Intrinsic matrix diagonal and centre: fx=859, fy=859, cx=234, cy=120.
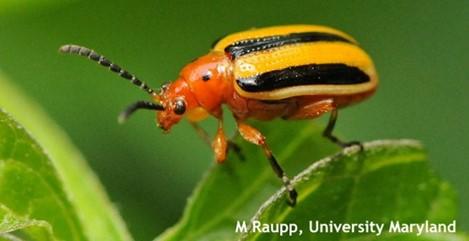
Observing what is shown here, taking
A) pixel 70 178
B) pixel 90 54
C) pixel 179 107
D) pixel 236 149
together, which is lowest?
pixel 236 149

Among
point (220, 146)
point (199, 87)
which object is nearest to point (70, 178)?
point (220, 146)

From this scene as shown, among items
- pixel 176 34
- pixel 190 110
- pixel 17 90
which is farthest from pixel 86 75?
pixel 190 110

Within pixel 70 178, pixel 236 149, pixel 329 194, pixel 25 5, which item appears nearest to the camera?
pixel 329 194

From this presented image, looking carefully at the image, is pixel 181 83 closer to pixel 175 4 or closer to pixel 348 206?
pixel 348 206

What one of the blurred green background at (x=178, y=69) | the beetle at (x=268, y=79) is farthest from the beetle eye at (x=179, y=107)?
the blurred green background at (x=178, y=69)

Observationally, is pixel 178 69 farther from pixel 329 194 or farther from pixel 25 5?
pixel 329 194

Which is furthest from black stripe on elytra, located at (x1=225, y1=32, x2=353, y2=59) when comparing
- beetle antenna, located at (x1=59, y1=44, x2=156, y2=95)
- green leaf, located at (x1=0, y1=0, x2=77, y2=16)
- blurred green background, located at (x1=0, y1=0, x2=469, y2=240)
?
green leaf, located at (x1=0, y1=0, x2=77, y2=16)

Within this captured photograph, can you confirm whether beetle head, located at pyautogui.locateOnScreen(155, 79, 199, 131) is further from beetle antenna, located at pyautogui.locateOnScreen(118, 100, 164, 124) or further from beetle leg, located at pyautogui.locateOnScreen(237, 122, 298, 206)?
beetle leg, located at pyautogui.locateOnScreen(237, 122, 298, 206)
